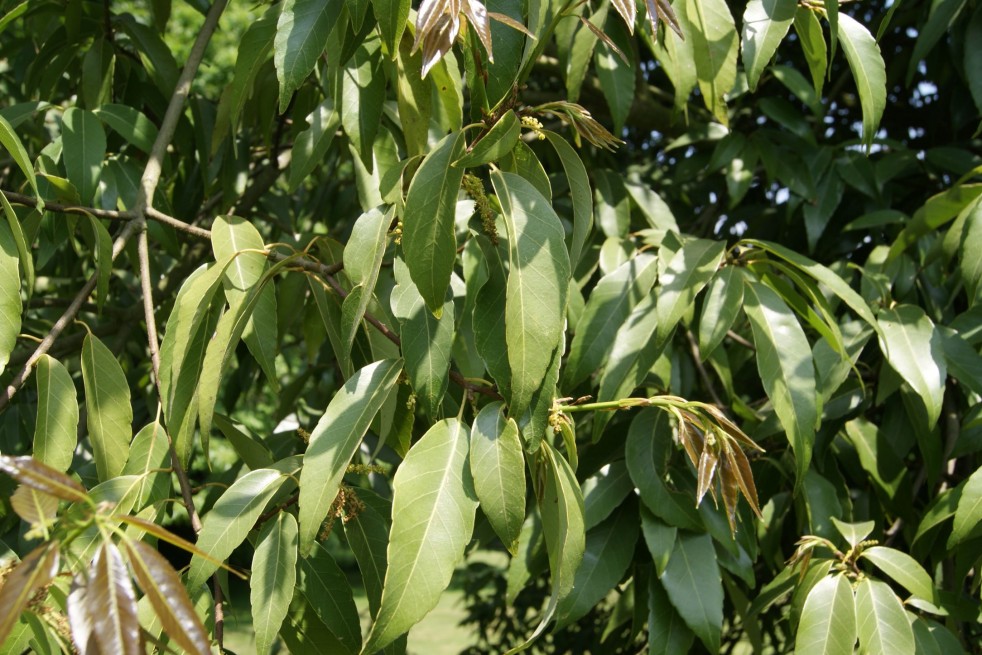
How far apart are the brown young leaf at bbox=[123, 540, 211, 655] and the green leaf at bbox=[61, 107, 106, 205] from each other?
0.91 metres

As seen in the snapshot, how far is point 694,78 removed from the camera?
51.6 inches

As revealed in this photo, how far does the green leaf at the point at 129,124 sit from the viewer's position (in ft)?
4.72

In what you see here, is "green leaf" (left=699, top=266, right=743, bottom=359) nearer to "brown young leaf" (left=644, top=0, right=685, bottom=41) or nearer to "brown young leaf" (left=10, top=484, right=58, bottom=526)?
"brown young leaf" (left=644, top=0, right=685, bottom=41)

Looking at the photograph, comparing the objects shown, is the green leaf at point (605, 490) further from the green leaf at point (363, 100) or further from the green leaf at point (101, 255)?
the green leaf at point (101, 255)

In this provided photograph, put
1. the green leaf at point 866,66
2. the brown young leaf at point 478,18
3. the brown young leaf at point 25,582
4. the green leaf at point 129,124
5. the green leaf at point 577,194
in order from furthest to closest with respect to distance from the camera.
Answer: the green leaf at point 129,124, the green leaf at point 866,66, the green leaf at point 577,194, the brown young leaf at point 478,18, the brown young leaf at point 25,582

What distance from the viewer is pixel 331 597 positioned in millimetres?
974

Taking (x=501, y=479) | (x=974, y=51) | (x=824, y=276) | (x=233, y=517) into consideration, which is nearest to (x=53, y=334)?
(x=233, y=517)

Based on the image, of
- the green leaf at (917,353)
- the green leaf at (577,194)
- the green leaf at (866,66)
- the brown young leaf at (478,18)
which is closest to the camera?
the brown young leaf at (478,18)

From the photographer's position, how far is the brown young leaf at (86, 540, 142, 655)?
0.49 m

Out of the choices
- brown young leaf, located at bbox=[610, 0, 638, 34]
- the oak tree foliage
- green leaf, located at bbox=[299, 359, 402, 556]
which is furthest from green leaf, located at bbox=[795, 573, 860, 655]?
brown young leaf, located at bbox=[610, 0, 638, 34]

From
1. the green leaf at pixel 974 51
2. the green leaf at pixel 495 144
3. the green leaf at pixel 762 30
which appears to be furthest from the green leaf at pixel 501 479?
the green leaf at pixel 974 51

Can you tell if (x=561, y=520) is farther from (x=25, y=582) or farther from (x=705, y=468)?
(x=25, y=582)

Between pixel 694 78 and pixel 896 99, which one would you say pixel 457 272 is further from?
pixel 896 99

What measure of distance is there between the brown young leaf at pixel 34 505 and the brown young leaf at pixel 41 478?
18 millimetres
